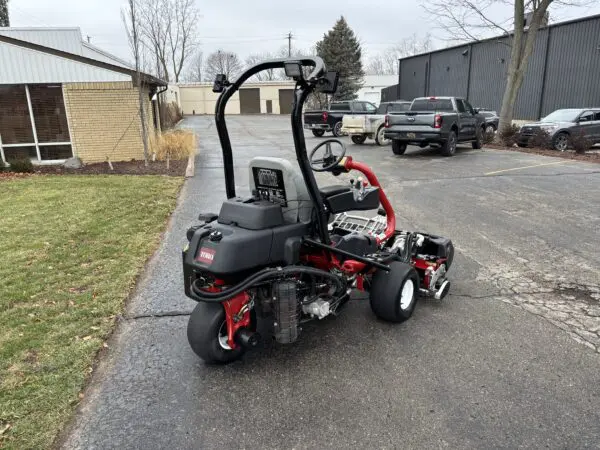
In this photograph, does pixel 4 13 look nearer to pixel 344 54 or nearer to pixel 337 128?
pixel 344 54

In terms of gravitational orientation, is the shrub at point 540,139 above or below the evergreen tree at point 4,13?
below

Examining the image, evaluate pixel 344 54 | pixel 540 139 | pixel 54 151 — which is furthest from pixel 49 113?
pixel 344 54

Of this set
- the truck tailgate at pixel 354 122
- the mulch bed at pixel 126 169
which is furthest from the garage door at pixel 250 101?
the mulch bed at pixel 126 169

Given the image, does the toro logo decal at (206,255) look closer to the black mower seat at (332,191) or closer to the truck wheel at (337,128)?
the black mower seat at (332,191)

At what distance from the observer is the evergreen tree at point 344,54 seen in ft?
156

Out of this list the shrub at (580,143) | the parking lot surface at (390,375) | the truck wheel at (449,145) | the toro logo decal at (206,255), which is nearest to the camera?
the parking lot surface at (390,375)

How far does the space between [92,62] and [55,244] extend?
924 centimetres

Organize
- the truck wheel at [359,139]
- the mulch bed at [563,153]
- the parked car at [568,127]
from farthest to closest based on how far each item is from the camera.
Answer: the truck wheel at [359,139]
the parked car at [568,127]
the mulch bed at [563,153]

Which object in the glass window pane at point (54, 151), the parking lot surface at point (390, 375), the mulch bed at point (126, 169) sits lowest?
the parking lot surface at point (390, 375)

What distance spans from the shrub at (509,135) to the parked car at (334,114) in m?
6.14

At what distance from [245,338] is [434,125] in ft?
41.7

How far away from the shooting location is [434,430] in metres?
2.73

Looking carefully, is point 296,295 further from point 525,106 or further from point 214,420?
point 525,106

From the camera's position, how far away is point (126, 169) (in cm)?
1291
